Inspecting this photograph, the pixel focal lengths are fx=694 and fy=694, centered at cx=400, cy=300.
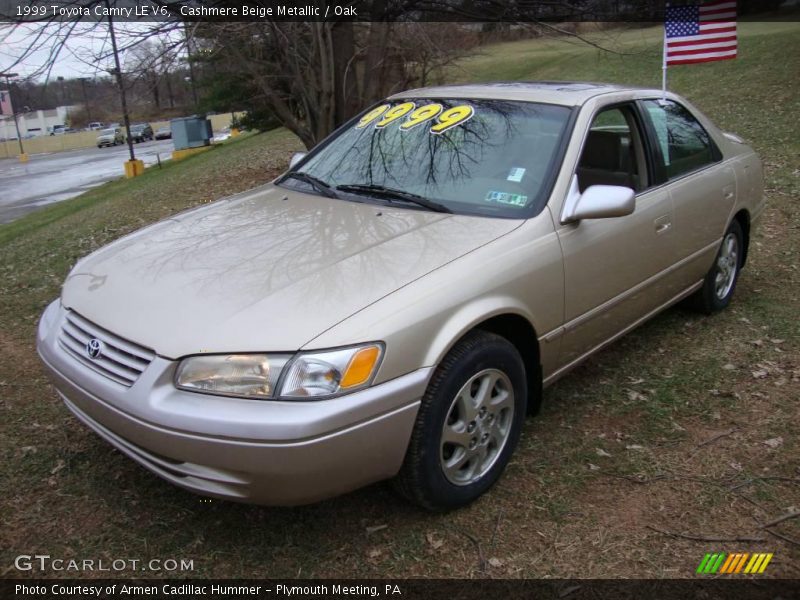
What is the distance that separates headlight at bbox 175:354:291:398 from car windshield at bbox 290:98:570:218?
4.33 feet

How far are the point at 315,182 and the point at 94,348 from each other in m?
1.62

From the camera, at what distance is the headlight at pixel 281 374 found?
2.30 m

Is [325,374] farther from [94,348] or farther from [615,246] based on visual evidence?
[615,246]

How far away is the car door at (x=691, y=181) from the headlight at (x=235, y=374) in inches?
107

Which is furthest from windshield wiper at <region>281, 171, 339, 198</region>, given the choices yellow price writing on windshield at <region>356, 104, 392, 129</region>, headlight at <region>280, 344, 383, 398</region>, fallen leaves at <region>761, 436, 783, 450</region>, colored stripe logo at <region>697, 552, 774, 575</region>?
fallen leaves at <region>761, 436, 783, 450</region>

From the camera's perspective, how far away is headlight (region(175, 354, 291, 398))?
2.31 metres

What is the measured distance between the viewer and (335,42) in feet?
29.2

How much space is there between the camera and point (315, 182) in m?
3.85

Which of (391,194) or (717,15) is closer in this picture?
(391,194)

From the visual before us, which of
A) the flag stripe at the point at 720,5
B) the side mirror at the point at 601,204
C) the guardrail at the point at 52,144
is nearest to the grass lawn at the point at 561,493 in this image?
the side mirror at the point at 601,204

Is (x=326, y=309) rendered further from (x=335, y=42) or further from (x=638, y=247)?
(x=335, y=42)

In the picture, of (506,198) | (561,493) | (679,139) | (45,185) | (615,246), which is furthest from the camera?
(45,185)

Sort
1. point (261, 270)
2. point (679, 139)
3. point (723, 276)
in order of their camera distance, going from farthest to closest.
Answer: point (723, 276) < point (679, 139) < point (261, 270)
